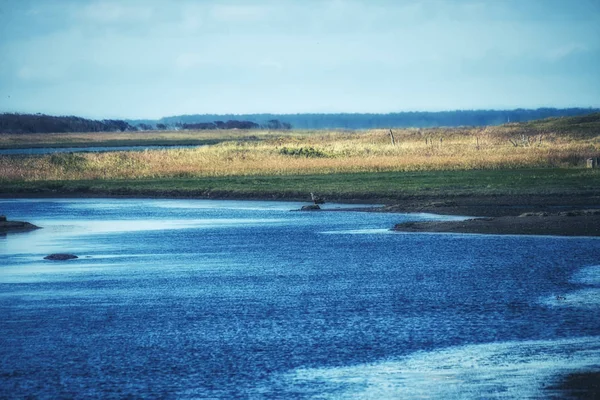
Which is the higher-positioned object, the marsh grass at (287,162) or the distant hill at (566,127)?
the distant hill at (566,127)

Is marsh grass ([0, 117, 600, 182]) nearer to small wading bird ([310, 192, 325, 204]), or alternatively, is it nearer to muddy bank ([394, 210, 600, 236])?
small wading bird ([310, 192, 325, 204])

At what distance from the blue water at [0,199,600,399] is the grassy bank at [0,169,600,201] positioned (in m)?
13.9

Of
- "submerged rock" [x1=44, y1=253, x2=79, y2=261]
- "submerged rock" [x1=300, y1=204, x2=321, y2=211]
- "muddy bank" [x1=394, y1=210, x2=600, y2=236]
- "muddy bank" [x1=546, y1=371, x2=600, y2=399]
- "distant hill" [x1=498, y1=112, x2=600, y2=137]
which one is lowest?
"submerged rock" [x1=300, y1=204, x2=321, y2=211]

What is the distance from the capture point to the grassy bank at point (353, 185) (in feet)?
152

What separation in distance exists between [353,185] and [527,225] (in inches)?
759

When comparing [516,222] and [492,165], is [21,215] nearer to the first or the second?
[516,222]

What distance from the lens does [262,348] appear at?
16422 mm

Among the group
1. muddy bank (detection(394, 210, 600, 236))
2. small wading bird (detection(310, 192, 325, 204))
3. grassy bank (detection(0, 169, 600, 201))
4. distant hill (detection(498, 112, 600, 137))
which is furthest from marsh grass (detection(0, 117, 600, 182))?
muddy bank (detection(394, 210, 600, 236))

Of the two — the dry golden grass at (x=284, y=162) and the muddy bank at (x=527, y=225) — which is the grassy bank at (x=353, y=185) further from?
the muddy bank at (x=527, y=225)

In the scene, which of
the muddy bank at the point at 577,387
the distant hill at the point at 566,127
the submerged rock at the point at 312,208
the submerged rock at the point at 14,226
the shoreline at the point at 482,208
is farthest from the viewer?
the distant hill at the point at 566,127

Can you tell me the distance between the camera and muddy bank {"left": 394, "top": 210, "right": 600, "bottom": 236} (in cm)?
3173

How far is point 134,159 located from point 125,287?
51.1 metres

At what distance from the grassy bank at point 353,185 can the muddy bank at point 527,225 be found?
362 inches

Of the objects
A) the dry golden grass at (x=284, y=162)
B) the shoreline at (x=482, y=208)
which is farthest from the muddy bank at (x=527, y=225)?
the dry golden grass at (x=284, y=162)
